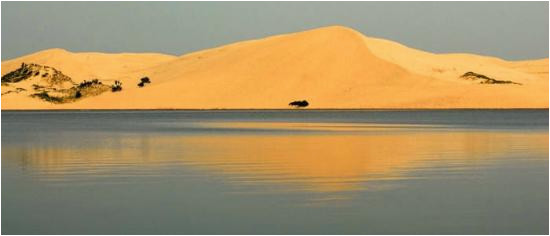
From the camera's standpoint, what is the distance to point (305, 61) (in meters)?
151

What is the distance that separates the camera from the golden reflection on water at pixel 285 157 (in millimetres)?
23084

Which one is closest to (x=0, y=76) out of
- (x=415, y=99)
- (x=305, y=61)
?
(x=305, y=61)

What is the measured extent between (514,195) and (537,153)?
472 inches

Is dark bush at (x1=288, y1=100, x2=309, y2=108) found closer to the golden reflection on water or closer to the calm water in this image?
the golden reflection on water

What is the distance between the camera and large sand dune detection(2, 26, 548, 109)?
450ft

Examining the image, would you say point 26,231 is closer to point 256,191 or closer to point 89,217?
point 89,217

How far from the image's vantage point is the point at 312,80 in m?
145

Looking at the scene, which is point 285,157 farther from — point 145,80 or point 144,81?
point 145,80

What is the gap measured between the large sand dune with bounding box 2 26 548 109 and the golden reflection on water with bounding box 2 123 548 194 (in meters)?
95.1

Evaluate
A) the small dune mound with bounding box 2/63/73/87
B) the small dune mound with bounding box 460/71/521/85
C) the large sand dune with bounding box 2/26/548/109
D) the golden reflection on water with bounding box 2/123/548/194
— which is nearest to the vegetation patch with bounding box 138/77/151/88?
the large sand dune with bounding box 2/26/548/109

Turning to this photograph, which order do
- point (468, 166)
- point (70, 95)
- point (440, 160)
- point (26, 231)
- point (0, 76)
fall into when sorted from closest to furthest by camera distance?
point (26, 231) < point (468, 166) < point (440, 160) < point (70, 95) < point (0, 76)

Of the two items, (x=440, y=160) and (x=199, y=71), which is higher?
(x=199, y=71)

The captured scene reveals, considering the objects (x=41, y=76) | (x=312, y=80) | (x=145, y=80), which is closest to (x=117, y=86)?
(x=145, y=80)

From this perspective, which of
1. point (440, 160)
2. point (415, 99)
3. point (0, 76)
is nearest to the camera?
point (440, 160)
